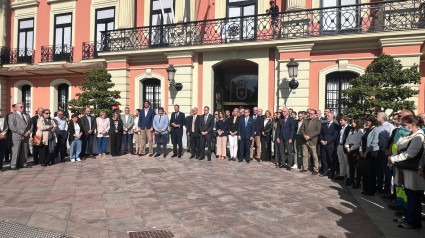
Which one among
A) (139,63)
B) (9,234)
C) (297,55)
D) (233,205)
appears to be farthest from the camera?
(139,63)

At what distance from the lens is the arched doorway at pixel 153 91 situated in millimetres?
14625

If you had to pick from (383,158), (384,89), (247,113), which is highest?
(384,89)

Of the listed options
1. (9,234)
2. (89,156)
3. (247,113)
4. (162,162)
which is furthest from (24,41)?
(9,234)

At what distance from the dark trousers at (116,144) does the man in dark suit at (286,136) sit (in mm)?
5706

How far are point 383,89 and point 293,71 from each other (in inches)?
149

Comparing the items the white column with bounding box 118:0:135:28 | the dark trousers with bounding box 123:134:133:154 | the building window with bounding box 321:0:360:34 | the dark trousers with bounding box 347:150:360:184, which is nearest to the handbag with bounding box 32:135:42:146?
the dark trousers with bounding box 123:134:133:154

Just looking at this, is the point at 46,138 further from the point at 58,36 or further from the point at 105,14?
the point at 58,36

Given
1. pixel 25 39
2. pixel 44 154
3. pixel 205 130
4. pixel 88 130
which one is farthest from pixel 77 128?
A: pixel 25 39

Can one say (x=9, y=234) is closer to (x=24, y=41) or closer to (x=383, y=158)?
(x=383, y=158)

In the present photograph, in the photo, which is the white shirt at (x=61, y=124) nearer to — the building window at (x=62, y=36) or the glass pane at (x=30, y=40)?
the building window at (x=62, y=36)

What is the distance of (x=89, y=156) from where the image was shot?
33.1ft

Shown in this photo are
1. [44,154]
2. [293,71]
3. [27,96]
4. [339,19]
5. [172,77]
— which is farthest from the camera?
[27,96]

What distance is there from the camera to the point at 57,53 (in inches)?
679

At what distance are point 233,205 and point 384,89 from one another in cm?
595
